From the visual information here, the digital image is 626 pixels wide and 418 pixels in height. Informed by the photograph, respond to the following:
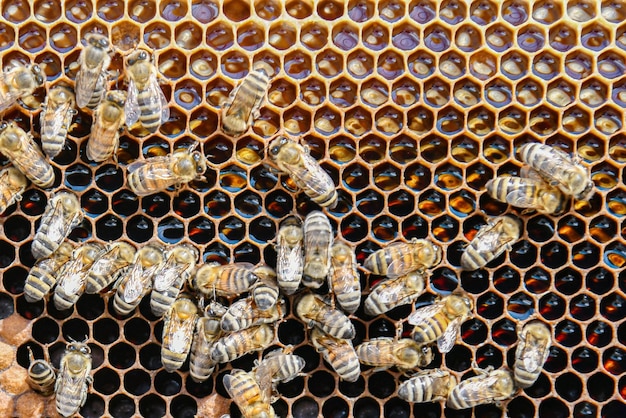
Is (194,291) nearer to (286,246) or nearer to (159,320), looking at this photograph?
(159,320)

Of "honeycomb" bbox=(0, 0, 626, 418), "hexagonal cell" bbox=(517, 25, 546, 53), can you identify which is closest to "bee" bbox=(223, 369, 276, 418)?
"honeycomb" bbox=(0, 0, 626, 418)

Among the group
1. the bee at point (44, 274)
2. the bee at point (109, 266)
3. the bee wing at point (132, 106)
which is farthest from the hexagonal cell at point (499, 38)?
the bee at point (44, 274)

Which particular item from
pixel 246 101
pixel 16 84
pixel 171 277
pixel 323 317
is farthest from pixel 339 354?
pixel 16 84

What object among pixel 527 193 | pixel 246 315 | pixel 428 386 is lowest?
pixel 428 386

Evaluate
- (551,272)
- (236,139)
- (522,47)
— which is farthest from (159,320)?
(522,47)

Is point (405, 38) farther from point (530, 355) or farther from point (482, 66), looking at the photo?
point (530, 355)

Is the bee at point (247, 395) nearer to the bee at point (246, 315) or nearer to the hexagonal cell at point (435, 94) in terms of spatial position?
the bee at point (246, 315)

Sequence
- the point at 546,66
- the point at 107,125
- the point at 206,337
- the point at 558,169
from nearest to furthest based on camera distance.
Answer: the point at 558,169
the point at 107,125
the point at 206,337
the point at 546,66
